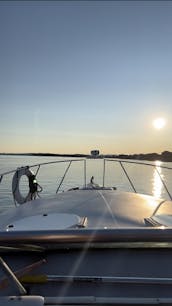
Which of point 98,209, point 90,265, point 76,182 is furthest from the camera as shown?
point 76,182

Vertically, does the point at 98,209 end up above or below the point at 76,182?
above

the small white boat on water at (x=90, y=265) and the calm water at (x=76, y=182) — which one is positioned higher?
the small white boat on water at (x=90, y=265)

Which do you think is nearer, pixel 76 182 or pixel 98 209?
pixel 98 209

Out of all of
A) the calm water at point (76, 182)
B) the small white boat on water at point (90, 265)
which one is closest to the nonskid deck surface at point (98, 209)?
the small white boat on water at point (90, 265)

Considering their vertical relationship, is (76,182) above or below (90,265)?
below

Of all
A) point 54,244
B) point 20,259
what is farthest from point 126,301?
point 20,259

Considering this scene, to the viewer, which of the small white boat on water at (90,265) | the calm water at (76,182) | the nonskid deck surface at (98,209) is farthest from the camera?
the calm water at (76,182)

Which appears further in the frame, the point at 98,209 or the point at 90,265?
the point at 98,209

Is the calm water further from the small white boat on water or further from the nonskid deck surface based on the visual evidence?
the small white boat on water

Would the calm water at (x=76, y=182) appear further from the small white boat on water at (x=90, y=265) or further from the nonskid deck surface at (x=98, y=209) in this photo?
the small white boat on water at (x=90, y=265)

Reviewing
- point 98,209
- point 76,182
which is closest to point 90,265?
point 98,209

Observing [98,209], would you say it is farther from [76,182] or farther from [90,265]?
[76,182]

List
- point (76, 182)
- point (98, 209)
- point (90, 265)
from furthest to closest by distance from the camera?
1. point (76, 182)
2. point (98, 209)
3. point (90, 265)

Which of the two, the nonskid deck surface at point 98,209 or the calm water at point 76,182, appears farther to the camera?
the calm water at point 76,182
